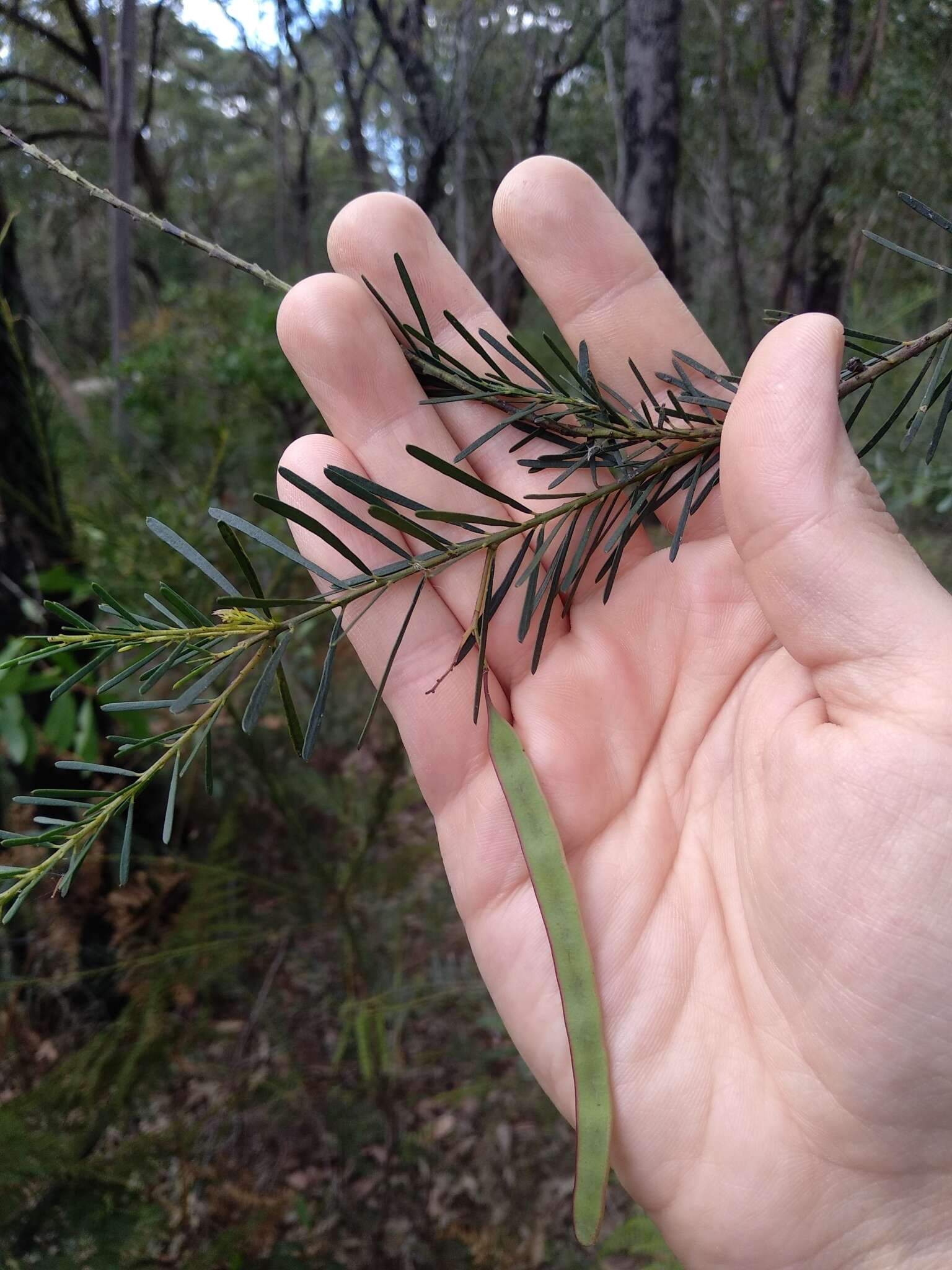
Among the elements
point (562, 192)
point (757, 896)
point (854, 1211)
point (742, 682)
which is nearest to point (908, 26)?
point (562, 192)

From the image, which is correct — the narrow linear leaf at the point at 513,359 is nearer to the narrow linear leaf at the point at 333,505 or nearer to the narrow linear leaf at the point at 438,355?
the narrow linear leaf at the point at 438,355

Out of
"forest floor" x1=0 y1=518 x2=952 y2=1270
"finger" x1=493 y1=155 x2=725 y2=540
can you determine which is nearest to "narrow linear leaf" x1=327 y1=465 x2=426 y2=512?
"finger" x1=493 y1=155 x2=725 y2=540

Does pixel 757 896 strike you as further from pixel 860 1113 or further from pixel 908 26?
pixel 908 26

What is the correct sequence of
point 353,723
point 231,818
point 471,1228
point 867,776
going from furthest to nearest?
point 353,723
point 231,818
point 471,1228
point 867,776

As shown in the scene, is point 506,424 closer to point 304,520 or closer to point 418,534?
point 418,534

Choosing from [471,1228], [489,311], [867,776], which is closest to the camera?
[867,776]

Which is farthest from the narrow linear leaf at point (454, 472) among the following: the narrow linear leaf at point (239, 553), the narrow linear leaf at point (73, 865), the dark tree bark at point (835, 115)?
the dark tree bark at point (835, 115)

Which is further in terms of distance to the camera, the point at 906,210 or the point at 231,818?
the point at 906,210

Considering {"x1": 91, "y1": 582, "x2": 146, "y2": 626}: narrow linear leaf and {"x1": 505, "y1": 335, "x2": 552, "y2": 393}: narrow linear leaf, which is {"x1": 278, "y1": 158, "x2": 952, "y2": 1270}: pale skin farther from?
{"x1": 91, "y1": 582, "x2": 146, "y2": 626}: narrow linear leaf

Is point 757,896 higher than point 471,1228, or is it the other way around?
point 757,896
